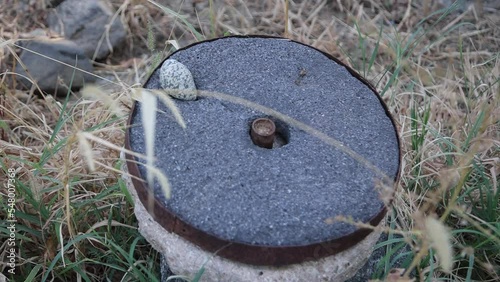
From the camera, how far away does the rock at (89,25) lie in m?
2.51

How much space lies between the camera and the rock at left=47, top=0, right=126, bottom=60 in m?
2.51

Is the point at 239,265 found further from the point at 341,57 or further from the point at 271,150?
the point at 341,57

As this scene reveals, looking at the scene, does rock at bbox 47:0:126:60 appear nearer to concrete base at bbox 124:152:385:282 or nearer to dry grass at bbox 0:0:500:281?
dry grass at bbox 0:0:500:281

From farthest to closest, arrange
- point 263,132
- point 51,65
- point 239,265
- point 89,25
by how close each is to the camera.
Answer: point 89,25 < point 51,65 < point 263,132 < point 239,265

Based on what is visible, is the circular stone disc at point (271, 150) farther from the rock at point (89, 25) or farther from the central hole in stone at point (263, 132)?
the rock at point (89, 25)

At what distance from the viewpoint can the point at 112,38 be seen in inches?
99.4

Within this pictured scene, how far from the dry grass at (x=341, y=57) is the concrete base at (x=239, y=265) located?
4.8 inches

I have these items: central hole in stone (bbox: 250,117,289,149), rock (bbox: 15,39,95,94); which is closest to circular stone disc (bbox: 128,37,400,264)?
central hole in stone (bbox: 250,117,289,149)

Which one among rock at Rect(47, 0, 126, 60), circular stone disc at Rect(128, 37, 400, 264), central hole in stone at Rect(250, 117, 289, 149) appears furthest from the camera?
rock at Rect(47, 0, 126, 60)

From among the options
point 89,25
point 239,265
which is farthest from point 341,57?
point 239,265

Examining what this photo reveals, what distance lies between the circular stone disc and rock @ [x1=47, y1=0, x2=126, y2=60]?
1.03 metres

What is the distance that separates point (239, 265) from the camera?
49.6 inches

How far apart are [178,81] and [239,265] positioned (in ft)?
1.50

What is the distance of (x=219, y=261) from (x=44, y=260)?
0.60 metres
